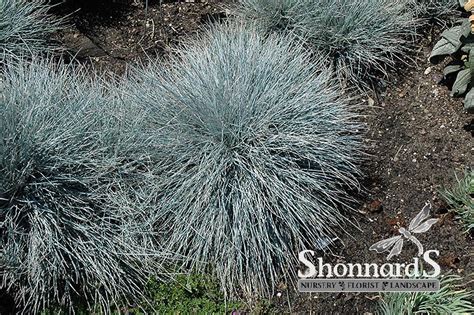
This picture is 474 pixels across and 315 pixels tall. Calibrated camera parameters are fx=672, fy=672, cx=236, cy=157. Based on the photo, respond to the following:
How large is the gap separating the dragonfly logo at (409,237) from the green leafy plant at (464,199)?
0.13 meters

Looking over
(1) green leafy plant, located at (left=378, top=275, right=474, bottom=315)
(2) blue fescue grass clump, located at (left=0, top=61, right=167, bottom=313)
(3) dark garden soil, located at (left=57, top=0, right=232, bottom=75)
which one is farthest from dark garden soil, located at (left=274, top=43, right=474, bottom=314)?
(3) dark garden soil, located at (left=57, top=0, right=232, bottom=75)

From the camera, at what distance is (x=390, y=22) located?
4.32 meters

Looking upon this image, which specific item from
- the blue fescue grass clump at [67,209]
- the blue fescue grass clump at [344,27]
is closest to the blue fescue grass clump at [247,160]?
the blue fescue grass clump at [67,209]

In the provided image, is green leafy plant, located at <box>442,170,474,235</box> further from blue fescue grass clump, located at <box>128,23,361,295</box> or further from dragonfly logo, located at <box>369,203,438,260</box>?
blue fescue grass clump, located at <box>128,23,361,295</box>

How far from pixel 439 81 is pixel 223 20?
57.9 inches

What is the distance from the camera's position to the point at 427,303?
10.0 feet

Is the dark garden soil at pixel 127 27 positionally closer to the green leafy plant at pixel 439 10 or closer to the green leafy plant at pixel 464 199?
the green leafy plant at pixel 439 10

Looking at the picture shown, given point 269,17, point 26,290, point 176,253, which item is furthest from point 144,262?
point 269,17

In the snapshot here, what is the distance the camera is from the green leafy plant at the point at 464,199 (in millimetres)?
3406

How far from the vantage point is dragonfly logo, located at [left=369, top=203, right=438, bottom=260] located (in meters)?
3.36

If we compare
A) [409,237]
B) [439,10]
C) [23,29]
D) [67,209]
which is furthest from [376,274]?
[23,29]

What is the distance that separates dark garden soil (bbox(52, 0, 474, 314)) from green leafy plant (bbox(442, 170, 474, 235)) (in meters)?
0.06

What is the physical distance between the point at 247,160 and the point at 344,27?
1.33 metres

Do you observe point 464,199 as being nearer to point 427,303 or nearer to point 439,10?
point 427,303
